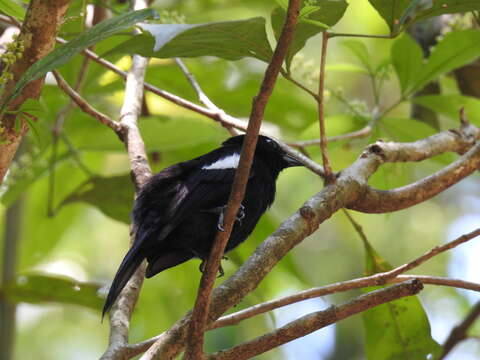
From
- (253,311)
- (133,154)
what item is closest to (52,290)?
(133,154)

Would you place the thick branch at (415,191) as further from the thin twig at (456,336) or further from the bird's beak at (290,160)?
the bird's beak at (290,160)

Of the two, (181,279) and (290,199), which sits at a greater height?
(290,199)

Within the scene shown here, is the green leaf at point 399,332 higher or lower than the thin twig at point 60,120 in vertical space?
lower

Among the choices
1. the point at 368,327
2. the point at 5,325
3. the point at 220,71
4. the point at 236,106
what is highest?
the point at 220,71

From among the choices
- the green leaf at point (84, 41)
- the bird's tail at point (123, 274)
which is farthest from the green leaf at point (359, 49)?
the green leaf at point (84, 41)

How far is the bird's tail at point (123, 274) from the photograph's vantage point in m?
2.44

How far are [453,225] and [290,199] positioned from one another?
290cm

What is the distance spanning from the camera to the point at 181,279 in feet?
12.5

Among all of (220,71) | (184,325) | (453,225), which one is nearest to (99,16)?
(220,71)

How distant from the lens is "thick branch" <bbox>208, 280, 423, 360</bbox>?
6.92 ft

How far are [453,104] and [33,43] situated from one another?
85.2 inches

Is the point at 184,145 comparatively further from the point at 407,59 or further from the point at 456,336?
the point at 456,336

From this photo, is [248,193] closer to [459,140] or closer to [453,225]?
[459,140]

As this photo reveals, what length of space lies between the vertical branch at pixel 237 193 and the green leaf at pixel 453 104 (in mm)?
1839
